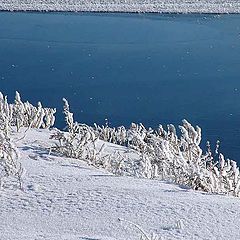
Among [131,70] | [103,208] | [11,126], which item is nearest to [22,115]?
[11,126]

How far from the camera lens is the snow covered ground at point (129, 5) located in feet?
56.1

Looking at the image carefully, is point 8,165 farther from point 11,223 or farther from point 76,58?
point 76,58

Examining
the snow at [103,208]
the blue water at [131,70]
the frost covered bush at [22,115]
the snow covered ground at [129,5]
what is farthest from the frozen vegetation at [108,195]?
the snow covered ground at [129,5]

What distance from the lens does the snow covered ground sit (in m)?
17.1

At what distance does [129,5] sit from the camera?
1777 centimetres

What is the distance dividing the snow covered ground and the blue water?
2255 mm

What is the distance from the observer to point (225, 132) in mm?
7316

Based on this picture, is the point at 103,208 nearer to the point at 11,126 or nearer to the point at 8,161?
the point at 8,161

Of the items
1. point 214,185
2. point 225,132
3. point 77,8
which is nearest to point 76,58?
point 225,132

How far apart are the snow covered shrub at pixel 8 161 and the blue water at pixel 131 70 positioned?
11.2ft

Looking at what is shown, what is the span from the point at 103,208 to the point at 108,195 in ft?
0.54

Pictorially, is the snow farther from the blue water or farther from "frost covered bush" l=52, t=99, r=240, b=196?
the blue water

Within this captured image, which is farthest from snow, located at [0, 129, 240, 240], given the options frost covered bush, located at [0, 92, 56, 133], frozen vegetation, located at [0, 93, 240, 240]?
frost covered bush, located at [0, 92, 56, 133]

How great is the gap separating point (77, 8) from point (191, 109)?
9.61 meters
